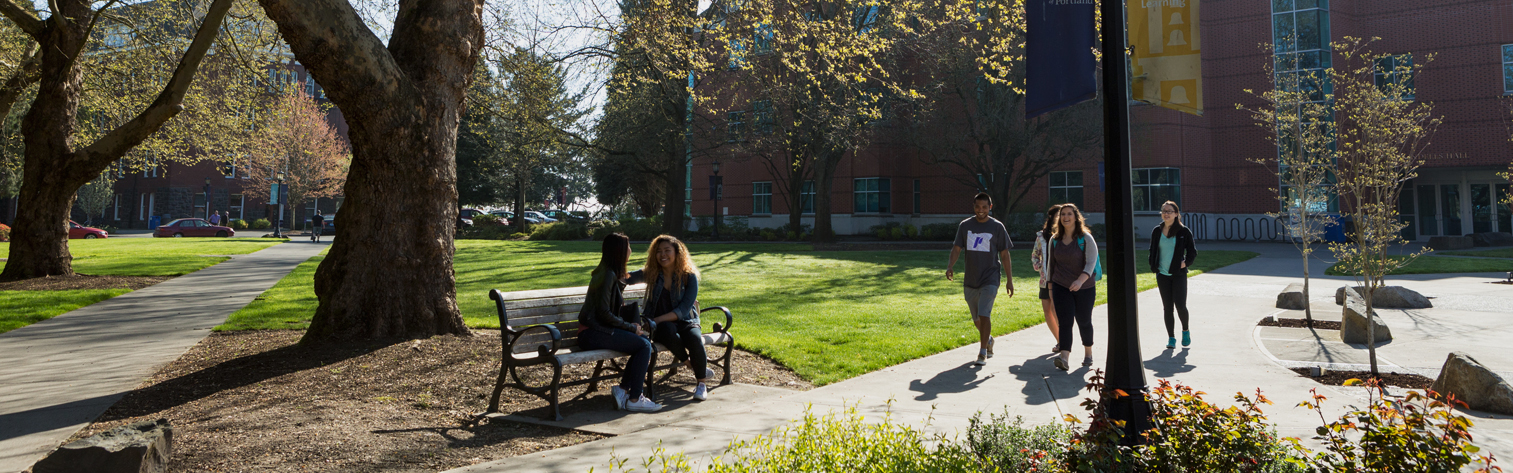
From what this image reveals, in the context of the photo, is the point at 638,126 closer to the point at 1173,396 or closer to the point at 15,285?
the point at 15,285

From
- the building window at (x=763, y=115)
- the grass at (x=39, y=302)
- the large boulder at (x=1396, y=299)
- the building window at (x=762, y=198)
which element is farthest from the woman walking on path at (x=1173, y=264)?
the building window at (x=762, y=198)

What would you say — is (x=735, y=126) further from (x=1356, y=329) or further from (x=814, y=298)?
(x=1356, y=329)

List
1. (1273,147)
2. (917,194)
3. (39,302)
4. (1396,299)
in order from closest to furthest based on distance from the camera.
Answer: (1396,299), (39,302), (1273,147), (917,194)

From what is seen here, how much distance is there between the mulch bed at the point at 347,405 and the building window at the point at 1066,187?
30.4 m

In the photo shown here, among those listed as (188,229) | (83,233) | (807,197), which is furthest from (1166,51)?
(188,229)

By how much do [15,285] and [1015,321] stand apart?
1740 centimetres

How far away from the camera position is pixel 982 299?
300 inches

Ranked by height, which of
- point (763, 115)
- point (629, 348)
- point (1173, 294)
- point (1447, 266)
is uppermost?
point (763, 115)

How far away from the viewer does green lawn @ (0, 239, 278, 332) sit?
1151 cm

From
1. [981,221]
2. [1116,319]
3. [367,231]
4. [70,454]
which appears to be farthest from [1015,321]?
[70,454]

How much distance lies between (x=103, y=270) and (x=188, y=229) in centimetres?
3294

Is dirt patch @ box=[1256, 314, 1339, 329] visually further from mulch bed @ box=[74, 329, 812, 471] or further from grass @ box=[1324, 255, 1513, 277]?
grass @ box=[1324, 255, 1513, 277]

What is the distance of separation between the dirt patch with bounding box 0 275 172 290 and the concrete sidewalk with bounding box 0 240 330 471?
0.66 meters

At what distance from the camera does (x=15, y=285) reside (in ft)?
48.5
